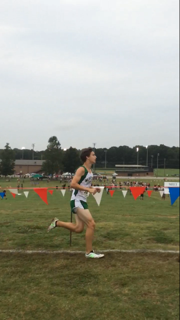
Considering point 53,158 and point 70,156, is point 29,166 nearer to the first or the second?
point 53,158

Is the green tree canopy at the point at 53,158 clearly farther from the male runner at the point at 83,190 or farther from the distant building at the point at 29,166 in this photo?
the male runner at the point at 83,190

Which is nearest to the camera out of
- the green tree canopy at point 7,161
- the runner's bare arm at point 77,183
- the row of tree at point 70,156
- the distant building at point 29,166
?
the runner's bare arm at point 77,183

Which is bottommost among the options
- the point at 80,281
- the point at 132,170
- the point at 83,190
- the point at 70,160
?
the point at 80,281

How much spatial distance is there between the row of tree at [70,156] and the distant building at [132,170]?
7 cm

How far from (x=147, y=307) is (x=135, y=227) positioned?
16.2 ft

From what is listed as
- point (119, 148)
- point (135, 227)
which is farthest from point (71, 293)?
point (135, 227)

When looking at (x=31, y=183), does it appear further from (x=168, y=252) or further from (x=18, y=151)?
(x=168, y=252)

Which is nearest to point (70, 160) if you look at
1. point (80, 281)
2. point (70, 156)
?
point (70, 156)

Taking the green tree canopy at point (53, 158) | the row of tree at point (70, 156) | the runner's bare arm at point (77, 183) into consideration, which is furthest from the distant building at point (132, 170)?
the runner's bare arm at point (77, 183)

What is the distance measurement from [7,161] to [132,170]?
229cm

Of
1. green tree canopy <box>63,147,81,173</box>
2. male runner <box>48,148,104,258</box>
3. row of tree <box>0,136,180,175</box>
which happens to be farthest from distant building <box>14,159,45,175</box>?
male runner <box>48,148,104,258</box>

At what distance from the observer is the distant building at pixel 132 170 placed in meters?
4.59

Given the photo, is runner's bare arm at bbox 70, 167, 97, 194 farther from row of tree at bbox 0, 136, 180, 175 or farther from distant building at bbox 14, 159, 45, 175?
distant building at bbox 14, 159, 45, 175

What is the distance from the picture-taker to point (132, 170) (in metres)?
4.91
